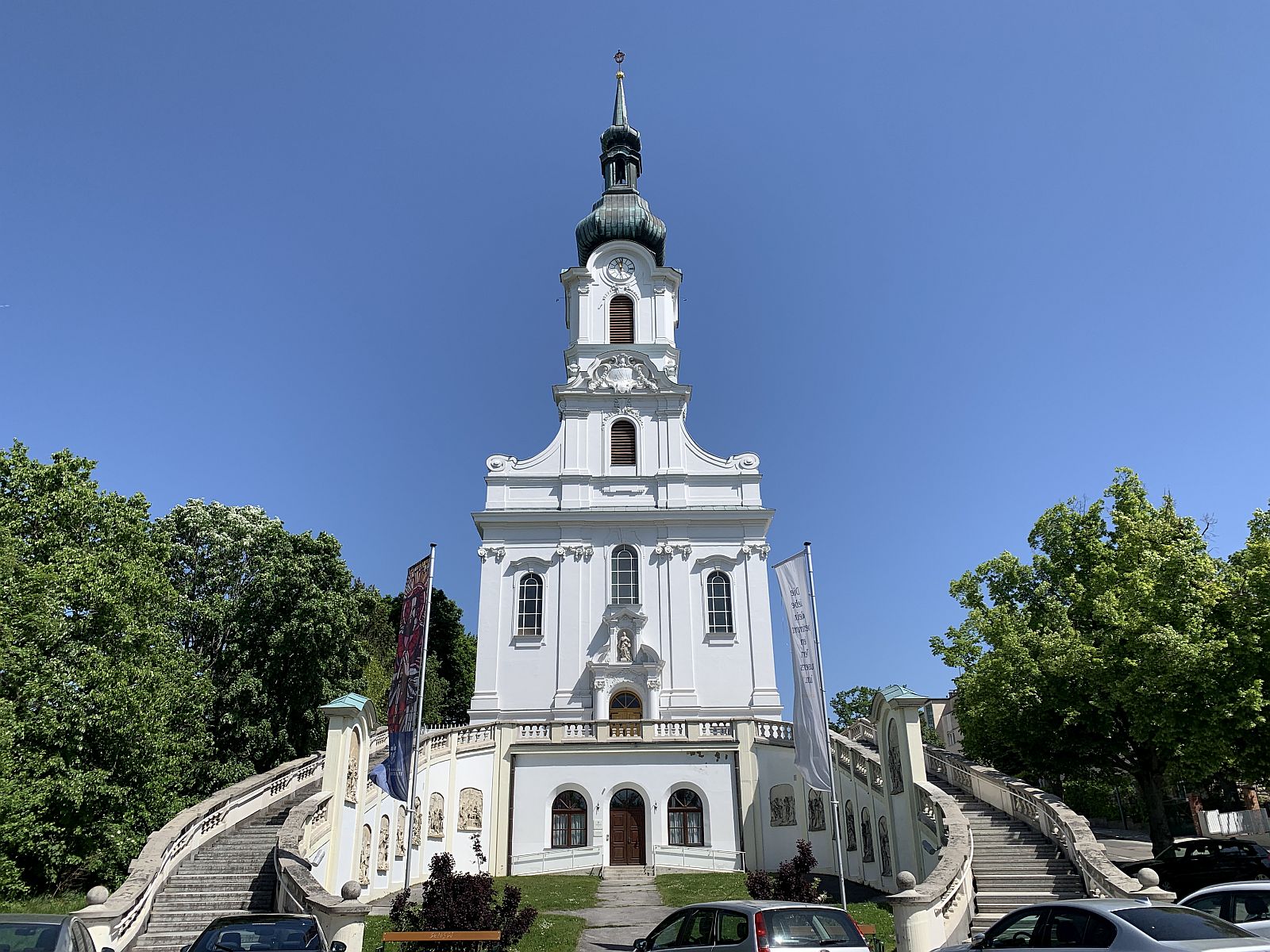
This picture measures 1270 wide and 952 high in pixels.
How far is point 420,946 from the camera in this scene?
13461mm

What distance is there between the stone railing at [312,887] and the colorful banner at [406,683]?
5.00ft

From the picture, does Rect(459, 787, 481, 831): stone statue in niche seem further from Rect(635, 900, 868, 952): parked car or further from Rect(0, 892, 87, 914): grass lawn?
Rect(635, 900, 868, 952): parked car

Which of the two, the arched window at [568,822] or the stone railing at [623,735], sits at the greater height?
the stone railing at [623,735]

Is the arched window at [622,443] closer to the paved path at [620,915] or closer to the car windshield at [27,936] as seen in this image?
the paved path at [620,915]

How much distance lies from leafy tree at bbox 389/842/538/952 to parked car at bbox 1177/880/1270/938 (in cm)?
937

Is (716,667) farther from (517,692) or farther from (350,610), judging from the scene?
(350,610)

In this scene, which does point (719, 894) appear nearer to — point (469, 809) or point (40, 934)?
point (469, 809)

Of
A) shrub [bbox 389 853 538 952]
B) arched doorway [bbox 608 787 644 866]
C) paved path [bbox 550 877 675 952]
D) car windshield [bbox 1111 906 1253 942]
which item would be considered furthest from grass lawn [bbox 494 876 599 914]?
car windshield [bbox 1111 906 1253 942]

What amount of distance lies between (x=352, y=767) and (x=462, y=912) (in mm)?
7866

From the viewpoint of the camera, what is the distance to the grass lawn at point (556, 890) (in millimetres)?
20000

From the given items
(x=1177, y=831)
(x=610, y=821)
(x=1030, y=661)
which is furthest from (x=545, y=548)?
(x=1177, y=831)

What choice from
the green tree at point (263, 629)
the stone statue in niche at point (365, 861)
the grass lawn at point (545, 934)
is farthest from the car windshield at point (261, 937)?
the green tree at point (263, 629)

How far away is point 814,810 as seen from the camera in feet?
86.0

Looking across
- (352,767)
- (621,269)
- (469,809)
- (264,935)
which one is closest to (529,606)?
(469,809)
